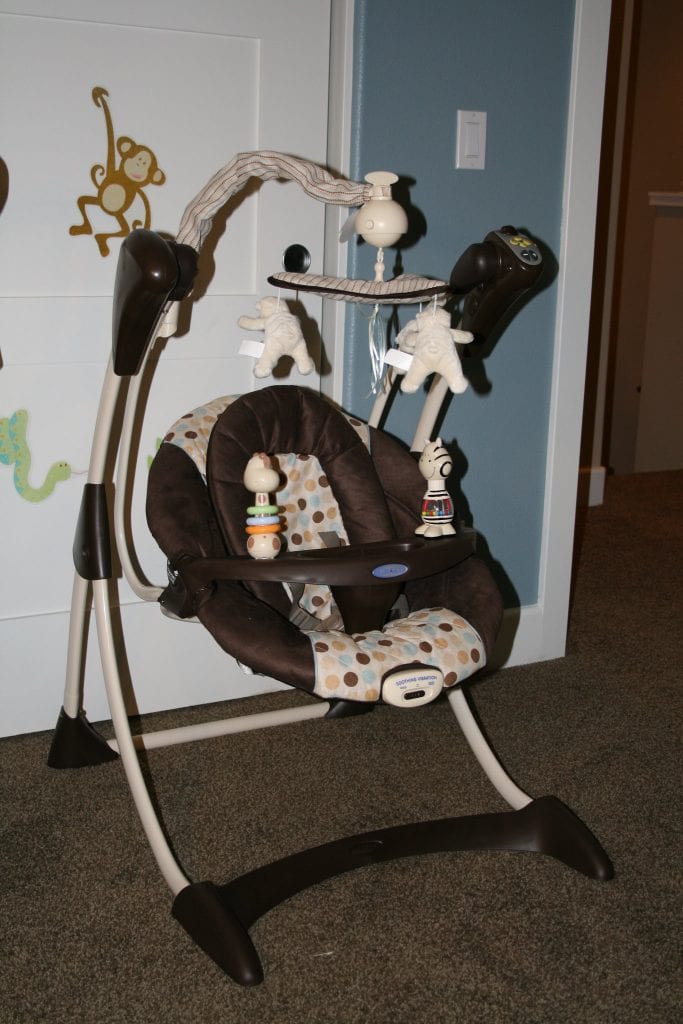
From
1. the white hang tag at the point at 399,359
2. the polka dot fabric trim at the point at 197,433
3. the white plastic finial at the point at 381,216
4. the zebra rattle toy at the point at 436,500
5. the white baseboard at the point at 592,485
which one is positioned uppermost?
the white plastic finial at the point at 381,216

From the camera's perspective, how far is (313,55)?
188cm

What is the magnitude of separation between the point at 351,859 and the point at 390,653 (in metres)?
0.36

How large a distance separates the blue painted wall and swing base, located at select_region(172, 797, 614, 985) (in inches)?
31.2

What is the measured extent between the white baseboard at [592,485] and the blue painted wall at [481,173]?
1.46m

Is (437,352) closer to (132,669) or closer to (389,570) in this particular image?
(389,570)

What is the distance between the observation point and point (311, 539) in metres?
1.65

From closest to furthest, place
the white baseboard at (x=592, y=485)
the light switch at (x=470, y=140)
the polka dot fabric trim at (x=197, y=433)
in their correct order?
the polka dot fabric trim at (x=197, y=433) < the light switch at (x=470, y=140) < the white baseboard at (x=592, y=485)

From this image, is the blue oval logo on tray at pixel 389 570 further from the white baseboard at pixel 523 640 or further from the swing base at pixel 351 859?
the white baseboard at pixel 523 640

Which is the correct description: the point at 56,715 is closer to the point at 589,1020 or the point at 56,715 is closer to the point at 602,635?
the point at 589,1020

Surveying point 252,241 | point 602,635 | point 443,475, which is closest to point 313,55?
point 252,241

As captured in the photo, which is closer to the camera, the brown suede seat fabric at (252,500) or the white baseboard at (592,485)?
the brown suede seat fabric at (252,500)

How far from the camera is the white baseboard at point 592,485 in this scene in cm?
371

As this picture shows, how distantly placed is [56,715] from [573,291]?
1.39 metres

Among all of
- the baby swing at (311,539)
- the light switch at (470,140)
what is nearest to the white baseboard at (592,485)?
the light switch at (470,140)
